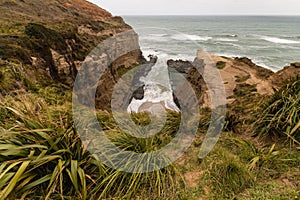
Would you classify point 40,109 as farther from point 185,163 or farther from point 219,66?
point 219,66

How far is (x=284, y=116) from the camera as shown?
10.7ft

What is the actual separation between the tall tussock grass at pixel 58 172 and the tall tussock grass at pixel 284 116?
191 centimetres

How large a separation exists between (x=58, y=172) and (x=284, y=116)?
3289mm

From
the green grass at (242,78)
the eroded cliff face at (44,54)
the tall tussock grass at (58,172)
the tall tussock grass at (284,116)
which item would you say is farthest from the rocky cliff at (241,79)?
the eroded cliff face at (44,54)

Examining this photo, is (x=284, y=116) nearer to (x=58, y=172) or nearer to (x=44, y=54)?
(x=58, y=172)

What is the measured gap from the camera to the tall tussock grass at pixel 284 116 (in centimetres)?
313

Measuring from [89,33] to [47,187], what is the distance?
2064cm

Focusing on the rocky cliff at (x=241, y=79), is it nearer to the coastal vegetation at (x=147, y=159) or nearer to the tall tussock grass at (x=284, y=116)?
the tall tussock grass at (x=284, y=116)

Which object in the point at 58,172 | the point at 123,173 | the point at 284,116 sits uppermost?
the point at 284,116

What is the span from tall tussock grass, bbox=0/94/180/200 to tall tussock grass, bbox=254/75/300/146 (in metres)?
1.91

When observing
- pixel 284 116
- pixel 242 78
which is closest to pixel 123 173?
pixel 284 116

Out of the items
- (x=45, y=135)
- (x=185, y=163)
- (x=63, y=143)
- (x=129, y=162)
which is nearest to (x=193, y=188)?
(x=185, y=163)

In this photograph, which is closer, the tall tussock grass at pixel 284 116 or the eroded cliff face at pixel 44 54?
the tall tussock grass at pixel 284 116

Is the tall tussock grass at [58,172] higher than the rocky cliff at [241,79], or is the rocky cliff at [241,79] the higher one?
the tall tussock grass at [58,172]
